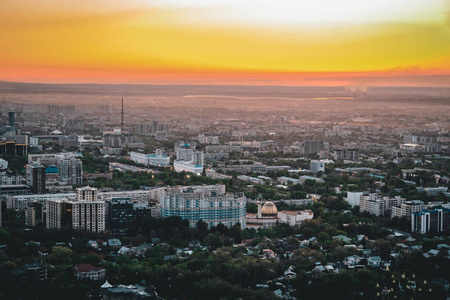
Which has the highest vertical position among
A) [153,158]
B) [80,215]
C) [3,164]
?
[80,215]

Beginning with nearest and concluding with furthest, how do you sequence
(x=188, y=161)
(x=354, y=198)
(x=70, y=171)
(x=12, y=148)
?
(x=354, y=198), (x=70, y=171), (x=188, y=161), (x=12, y=148)

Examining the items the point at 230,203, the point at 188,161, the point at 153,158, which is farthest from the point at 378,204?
the point at 153,158

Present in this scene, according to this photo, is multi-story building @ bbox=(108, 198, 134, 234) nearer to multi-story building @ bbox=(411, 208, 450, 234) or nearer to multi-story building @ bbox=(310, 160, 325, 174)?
multi-story building @ bbox=(411, 208, 450, 234)

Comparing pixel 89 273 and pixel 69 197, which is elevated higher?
pixel 69 197

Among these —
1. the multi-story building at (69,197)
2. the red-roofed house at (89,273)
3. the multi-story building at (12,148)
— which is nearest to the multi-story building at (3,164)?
the multi-story building at (12,148)

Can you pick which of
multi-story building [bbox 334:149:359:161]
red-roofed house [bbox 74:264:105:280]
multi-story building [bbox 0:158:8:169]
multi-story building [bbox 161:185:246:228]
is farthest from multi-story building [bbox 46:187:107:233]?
multi-story building [bbox 334:149:359:161]

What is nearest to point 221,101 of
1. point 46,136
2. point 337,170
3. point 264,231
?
point 46,136

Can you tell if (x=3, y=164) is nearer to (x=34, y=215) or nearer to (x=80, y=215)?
(x=34, y=215)
